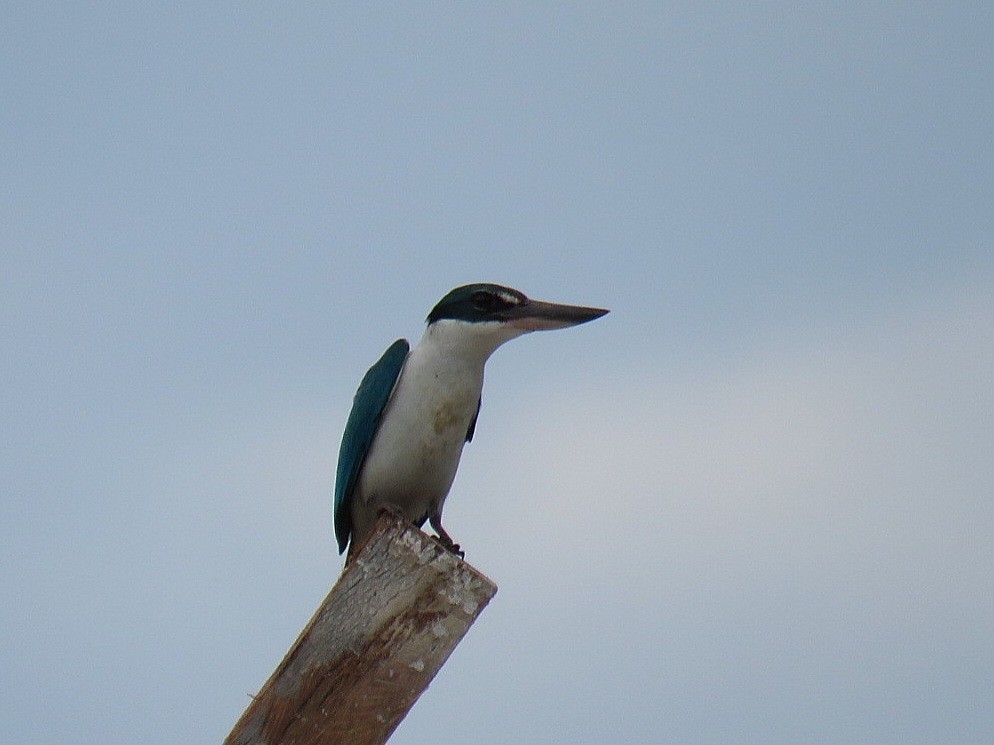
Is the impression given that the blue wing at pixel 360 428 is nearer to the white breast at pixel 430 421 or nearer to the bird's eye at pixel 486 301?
the white breast at pixel 430 421

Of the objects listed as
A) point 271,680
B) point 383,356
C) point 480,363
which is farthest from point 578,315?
point 271,680

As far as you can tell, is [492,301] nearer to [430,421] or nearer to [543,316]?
[543,316]

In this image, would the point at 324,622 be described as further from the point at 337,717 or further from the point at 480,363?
the point at 480,363

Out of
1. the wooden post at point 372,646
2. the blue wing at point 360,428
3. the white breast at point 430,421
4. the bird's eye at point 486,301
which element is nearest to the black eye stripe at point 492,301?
the bird's eye at point 486,301

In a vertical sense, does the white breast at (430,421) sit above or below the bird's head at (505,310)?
below

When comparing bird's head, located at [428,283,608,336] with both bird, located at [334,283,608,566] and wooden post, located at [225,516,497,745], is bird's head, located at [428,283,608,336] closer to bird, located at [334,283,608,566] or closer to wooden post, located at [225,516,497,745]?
bird, located at [334,283,608,566]

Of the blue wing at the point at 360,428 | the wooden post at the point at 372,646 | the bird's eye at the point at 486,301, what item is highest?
the bird's eye at the point at 486,301

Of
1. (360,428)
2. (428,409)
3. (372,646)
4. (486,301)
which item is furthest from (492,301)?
(372,646)

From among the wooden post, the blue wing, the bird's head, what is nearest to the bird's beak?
the bird's head
